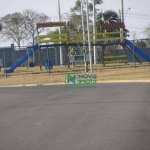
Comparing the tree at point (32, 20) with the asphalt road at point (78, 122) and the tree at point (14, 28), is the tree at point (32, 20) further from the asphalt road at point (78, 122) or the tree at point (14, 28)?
the asphalt road at point (78, 122)

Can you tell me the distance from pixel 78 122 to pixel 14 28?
5857 cm

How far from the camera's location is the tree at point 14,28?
6825cm

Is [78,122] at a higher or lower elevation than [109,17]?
lower

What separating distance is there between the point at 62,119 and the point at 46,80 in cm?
1645

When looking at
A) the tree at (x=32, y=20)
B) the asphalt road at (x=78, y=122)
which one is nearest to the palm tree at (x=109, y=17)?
the tree at (x=32, y=20)

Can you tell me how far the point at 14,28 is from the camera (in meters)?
68.6

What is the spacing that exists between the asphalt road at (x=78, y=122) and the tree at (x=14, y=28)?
51.1 m

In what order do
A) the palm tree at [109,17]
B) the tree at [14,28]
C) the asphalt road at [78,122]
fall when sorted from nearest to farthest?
the asphalt road at [78,122] → the palm tree at [109,17] → the tree at [14,28]

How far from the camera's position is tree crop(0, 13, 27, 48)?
68.2 meters

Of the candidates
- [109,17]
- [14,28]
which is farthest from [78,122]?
[14,28]

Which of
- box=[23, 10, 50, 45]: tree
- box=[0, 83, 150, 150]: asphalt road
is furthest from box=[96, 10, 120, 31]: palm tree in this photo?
box=[0, 83, 150, 150]: asphalt road

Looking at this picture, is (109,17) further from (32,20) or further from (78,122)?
(78,122)

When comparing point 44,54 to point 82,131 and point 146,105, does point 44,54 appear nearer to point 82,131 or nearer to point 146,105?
point 146,105

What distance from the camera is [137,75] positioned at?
2720 cm
